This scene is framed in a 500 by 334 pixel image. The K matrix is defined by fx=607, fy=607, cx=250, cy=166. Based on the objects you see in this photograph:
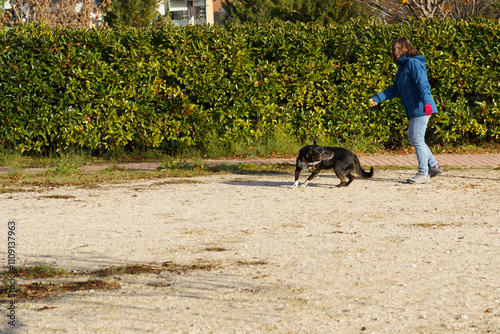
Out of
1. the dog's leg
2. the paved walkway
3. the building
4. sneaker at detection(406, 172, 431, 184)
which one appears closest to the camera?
the dog's leg

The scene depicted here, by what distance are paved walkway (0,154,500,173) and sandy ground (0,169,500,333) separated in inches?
73.5

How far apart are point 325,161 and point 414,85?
5.66ft

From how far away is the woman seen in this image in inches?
346

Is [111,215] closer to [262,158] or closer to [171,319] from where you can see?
[171,319]

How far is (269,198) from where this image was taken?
26.8 ft

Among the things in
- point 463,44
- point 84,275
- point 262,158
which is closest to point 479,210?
point 84,275

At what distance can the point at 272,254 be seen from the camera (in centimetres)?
530

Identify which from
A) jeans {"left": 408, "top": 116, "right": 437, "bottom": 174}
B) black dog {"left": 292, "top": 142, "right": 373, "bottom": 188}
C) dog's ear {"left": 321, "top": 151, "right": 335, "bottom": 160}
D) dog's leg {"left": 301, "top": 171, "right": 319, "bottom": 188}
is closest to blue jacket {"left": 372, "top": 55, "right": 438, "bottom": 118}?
jeans {"left": 408, "top": 116, "right": 437, "bottom": 174}

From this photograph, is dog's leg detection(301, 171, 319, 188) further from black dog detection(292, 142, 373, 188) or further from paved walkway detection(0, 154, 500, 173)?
paved walkway detection(0, 154, 500, 173)

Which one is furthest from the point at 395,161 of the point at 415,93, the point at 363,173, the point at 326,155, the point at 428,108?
the point at 326,155

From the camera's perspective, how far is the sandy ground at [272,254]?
3783mm

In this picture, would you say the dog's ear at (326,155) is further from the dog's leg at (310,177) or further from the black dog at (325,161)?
the dog's leg at (310,177)

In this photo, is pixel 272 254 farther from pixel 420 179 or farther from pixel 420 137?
pixel 420 137

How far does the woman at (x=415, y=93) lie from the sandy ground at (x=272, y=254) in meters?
0.50
